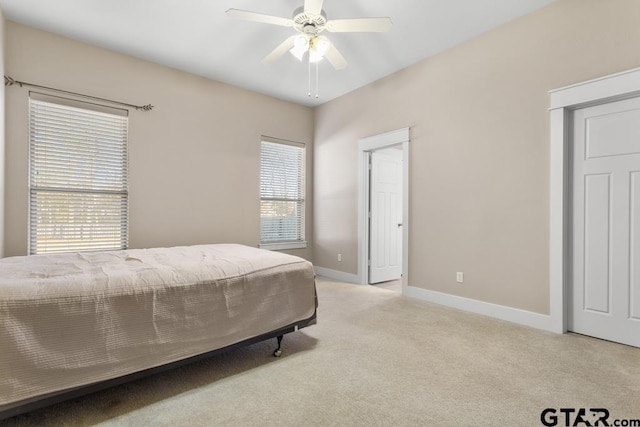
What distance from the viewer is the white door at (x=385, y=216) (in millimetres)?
4863

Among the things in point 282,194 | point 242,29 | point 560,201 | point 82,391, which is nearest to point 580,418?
point 560,201

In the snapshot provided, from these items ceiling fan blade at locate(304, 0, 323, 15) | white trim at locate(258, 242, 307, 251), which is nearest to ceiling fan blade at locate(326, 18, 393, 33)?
ceiling fan blade at locate(304, 0, 323, 15)

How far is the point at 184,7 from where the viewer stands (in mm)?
2863

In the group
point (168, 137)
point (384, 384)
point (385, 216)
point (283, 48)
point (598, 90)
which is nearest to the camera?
point (384, 384)

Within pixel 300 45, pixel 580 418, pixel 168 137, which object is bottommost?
pixel 580 418

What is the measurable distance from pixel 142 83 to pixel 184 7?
137 cm

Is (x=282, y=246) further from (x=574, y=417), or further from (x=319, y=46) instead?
(x=574, y=417)

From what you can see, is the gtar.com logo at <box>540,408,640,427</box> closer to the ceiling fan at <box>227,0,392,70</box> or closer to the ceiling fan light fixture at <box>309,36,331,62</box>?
the ceiling fan at <box>227,0,392,70</box>

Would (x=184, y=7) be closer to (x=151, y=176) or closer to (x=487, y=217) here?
(x=151, y=176)

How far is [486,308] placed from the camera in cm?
329

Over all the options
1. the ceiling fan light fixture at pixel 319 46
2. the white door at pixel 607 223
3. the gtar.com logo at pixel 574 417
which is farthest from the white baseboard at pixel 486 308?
the ceiling fan light fixture at pixel 319 46

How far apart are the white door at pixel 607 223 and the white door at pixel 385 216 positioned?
2.51 m

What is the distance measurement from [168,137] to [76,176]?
1098 millimetres

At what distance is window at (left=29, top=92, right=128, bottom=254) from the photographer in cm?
323
